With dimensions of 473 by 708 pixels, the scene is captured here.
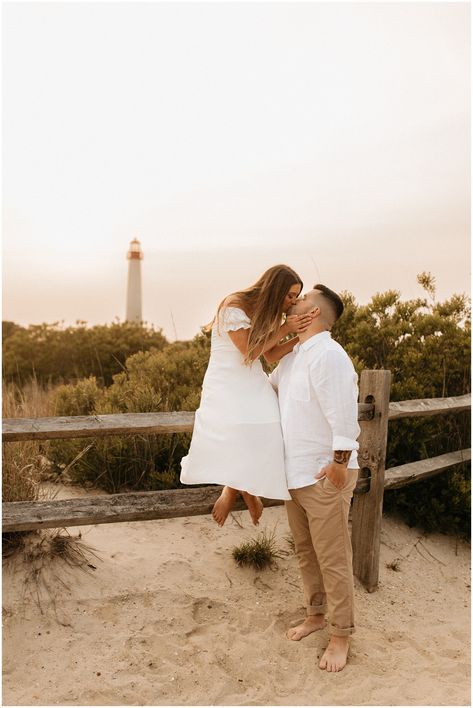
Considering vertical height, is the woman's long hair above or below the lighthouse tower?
below

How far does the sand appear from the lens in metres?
3.43

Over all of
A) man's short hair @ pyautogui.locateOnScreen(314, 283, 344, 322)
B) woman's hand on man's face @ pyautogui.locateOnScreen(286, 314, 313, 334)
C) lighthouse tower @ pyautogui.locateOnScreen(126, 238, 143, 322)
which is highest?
lighthouse tower @ pyautogui.locateOnScreen(126, 238, 143, 322)

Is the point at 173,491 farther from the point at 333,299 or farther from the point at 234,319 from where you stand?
the point at 333,299

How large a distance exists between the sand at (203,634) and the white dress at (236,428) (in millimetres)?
1076

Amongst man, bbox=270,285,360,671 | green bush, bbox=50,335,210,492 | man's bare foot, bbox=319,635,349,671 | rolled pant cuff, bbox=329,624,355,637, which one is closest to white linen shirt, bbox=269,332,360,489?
man, bbox=270,285,360,671

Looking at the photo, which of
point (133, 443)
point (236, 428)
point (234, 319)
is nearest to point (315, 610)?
point (236, 428)

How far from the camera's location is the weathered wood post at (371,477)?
15.0 ft

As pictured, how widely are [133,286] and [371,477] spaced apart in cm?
2023

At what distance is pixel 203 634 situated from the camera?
388 cm

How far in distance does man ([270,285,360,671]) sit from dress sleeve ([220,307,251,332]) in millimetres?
329

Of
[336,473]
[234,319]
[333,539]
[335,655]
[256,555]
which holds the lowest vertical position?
[335,655]

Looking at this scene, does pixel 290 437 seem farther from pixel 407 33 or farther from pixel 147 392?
pixel 407 33

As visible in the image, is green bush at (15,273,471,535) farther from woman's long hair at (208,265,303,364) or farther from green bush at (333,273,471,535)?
woman's long hair at (208,265,303,364)

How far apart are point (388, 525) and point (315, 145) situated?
5.24m
